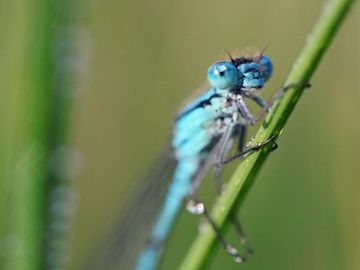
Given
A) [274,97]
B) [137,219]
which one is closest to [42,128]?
[274,97]

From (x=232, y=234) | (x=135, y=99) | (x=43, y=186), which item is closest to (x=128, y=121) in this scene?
(x=135, y=99)

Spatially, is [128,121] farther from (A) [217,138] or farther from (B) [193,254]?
(B) [193,254]

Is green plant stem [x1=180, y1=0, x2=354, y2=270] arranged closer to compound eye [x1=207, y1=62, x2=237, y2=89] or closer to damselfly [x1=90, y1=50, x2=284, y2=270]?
damselfly [x1=90, y1=50, x2=284, y2=270]

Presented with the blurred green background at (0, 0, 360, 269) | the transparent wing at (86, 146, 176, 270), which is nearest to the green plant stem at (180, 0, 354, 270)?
the blurred green background at (0, 0, 360, 269)

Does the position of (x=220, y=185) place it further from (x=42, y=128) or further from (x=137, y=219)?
(x=42, y=128)

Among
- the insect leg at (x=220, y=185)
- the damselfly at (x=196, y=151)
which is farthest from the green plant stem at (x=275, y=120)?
the insect leg at (x=220, y=185)

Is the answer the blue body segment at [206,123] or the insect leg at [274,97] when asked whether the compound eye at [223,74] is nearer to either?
the blue body segment at [206,123]
